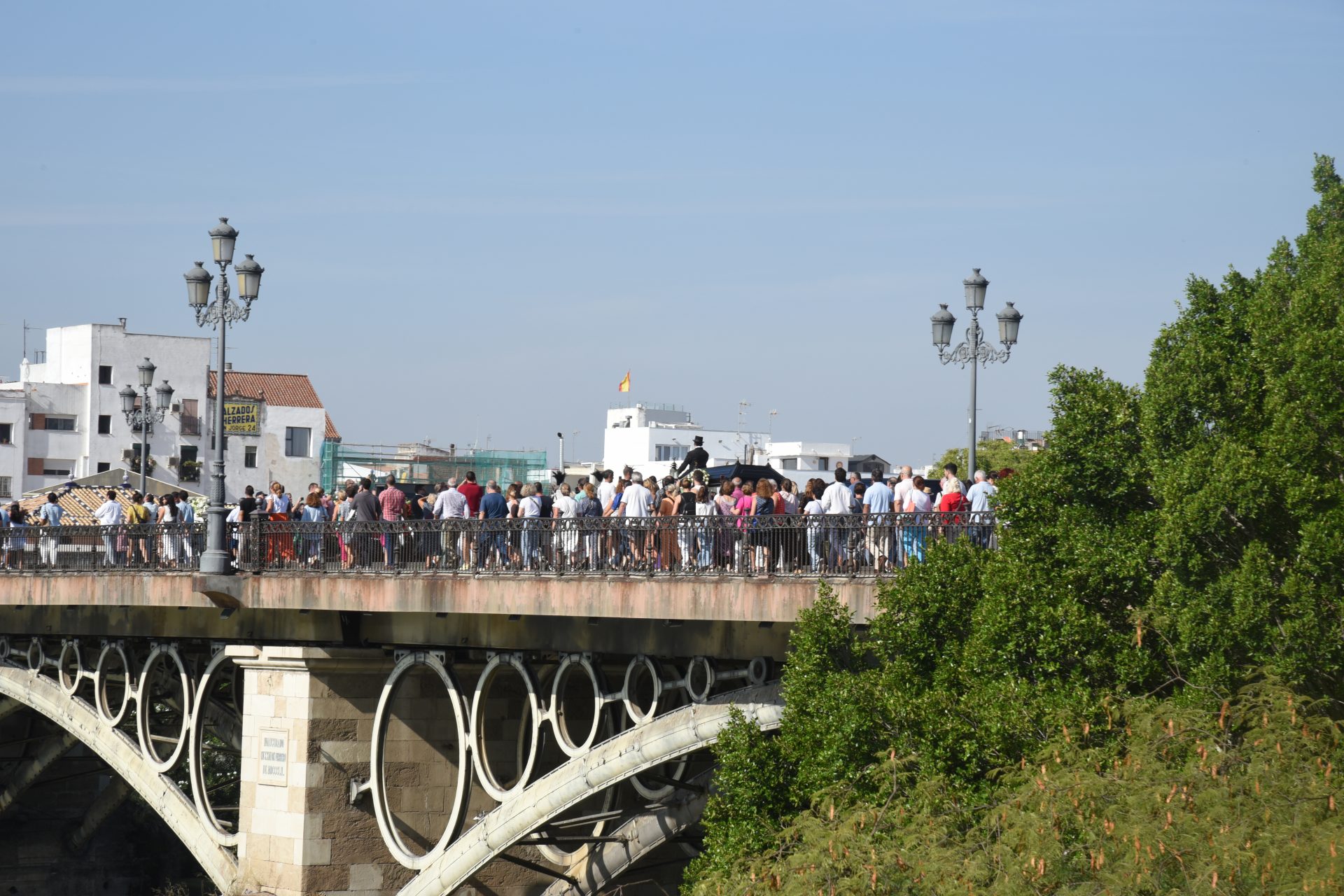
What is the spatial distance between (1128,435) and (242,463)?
5756cm

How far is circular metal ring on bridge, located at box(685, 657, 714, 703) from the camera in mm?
18844

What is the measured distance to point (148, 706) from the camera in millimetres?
28062

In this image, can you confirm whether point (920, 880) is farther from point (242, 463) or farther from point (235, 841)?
point (242, 463)

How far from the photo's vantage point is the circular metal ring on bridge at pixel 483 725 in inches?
832

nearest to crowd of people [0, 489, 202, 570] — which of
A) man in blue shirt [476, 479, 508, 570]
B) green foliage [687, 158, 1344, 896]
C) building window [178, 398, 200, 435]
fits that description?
man in blue shirt [476, 479, 508, 570]

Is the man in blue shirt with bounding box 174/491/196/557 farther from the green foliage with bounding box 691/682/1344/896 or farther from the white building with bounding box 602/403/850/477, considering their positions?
the white building with bounding box 602/403/850/477

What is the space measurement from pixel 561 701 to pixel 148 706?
9.54 m

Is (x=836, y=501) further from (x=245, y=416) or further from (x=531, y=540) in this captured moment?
(x=245, y=416)

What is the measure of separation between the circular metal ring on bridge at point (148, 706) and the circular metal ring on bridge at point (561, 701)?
8.10 meters

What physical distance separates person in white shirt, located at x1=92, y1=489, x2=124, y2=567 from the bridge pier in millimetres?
3723

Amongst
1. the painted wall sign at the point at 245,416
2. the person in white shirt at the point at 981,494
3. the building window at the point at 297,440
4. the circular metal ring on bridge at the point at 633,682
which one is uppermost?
the painted wall sign at the point at 245,416

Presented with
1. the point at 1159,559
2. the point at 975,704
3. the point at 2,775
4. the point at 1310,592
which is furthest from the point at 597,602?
the point at 2,775

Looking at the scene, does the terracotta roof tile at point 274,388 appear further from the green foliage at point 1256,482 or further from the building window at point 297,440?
the green foliage at point 1256,482

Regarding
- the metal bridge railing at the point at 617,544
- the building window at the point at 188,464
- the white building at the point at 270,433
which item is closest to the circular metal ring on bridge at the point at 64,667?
the metal bridge railing at the point at 617,544
